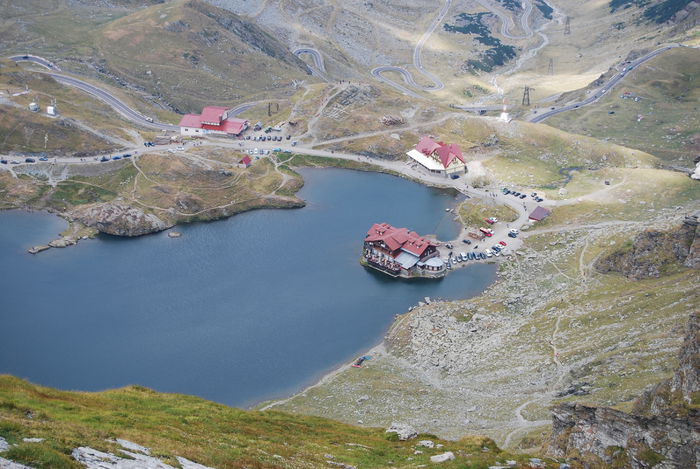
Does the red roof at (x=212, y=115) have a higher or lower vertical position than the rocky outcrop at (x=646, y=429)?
higher

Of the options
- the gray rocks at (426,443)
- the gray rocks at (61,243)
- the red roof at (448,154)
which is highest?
the red roof at (448,154)

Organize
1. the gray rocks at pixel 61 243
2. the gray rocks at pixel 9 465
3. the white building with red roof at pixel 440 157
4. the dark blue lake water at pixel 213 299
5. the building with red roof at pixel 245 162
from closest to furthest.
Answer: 1. the gray rocks at pixel 9 465
2. the dark blue lake water at pixel 213 299
3. the gray rocks at pixel 61 243
4. the building with red roof at pixel 245 162
5. the white building with red roof at pixel 440 157

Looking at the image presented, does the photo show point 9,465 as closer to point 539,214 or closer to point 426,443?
point 426,443

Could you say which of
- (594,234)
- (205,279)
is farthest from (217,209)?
(594,234)

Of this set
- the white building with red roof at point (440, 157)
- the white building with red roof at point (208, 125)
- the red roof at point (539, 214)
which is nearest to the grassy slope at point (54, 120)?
the white building with red roof at point (208, 125)

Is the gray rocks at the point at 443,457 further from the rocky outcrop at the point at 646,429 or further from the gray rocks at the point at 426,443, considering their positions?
the rocky outcrop at the point at 646,429

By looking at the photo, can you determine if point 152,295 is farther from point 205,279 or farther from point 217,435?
point 217,435
